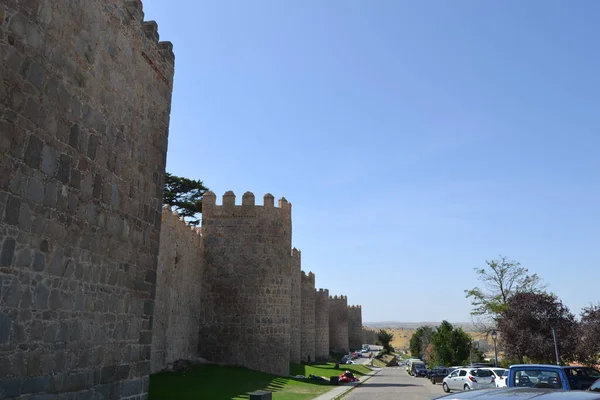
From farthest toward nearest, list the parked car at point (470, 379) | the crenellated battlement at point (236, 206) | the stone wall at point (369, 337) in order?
1. the stone wall at point (369, 337)
2. the crenellated battlement at point (236, 206)
3. the parked car at point (470, 379)

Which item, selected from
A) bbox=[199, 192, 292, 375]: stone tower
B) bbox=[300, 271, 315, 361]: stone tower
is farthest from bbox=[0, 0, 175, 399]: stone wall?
bbox=[300, 271, 315, 361]: stone tower

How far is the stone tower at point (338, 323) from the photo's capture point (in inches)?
2178

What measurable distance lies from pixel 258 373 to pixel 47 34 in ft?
60.2

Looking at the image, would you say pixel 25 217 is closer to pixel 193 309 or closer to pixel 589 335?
pixel 193 309

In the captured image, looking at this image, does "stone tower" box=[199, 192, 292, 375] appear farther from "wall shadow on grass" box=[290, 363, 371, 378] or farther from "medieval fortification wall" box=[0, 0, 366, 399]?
"medieval fortification wall" box=[0, 0, 366, 399]

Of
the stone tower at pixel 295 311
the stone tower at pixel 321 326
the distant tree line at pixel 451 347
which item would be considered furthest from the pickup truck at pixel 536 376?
the stone tower at pixel 321 326

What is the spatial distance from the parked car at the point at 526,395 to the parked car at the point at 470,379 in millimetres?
16460

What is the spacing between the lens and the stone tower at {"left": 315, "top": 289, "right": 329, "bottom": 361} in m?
43.3

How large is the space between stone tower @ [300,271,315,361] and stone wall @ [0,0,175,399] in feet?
102

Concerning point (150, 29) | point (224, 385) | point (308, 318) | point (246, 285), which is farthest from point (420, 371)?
point (150, 29)

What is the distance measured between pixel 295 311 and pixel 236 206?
40.9 ft

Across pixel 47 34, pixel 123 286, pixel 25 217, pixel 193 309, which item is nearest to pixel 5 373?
pixel 25 217

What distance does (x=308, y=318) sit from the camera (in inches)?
1567

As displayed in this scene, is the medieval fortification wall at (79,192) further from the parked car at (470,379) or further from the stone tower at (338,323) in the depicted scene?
the stone tower at (338,323)
